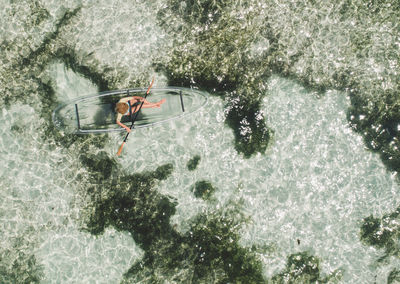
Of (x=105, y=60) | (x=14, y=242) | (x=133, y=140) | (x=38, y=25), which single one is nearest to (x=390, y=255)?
(x=133, y=140)

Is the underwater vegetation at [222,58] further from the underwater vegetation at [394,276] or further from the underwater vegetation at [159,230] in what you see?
the underwater vegetation at [394,276]

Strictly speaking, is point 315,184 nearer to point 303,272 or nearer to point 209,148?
point 303,272

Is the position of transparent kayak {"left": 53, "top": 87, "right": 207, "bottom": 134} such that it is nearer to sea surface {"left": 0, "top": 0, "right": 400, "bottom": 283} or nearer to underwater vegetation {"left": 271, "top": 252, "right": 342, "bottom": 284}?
sea surface {"left": 0, "top": 0, "right": 400, "bottom": 283}

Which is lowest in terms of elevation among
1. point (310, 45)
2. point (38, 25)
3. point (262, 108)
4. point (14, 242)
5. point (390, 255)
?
point (14, 242)

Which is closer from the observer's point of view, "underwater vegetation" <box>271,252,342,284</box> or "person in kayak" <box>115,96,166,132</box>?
"person in kayak" <box>115,96,166,132</box>

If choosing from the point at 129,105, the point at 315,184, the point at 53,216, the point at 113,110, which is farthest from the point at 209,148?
the point at 53,216

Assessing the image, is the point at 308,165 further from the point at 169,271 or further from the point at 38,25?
the point at 38,25

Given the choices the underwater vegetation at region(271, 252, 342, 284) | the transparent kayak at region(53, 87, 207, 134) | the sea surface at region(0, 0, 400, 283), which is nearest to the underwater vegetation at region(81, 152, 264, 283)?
the sea surface at region(0, 0, 400, 283)
